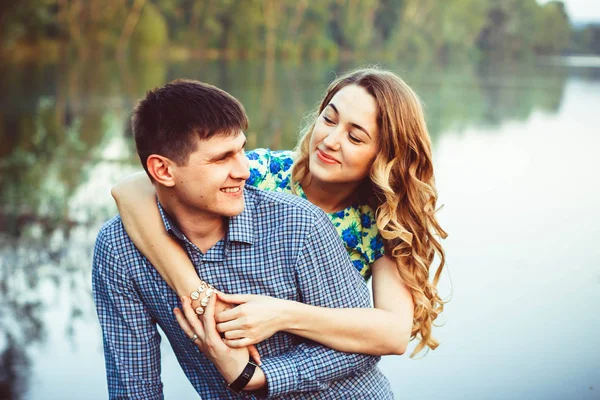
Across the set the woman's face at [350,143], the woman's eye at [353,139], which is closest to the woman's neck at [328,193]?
the woman's face at [350,143]

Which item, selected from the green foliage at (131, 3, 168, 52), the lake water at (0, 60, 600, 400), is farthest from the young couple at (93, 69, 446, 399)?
the green foliage at (131, 3, 168, 52)

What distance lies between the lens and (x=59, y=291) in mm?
6066

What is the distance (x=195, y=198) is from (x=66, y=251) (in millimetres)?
4927

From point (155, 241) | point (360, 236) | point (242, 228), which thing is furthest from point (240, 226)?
point (360, 236)

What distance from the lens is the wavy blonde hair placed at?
287cm

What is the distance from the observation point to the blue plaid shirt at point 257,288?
2350 mm

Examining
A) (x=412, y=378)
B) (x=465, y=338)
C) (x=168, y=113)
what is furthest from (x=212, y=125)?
(x=465, y=338)

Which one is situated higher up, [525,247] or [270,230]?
[270,230]

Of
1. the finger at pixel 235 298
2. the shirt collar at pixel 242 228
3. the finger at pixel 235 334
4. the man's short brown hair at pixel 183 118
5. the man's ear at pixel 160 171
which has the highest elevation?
the man's short brown hair at pixel 183 118

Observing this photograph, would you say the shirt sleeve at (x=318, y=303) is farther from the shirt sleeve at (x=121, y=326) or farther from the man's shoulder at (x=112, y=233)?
the man's shoulder at (x=112, y=233)

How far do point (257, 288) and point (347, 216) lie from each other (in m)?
0.78

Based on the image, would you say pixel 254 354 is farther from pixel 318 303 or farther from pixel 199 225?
pixel 199 225

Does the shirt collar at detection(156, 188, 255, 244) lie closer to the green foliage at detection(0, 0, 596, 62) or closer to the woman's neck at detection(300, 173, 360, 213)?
the woman's neck at detection(300, 173, 360, 213)

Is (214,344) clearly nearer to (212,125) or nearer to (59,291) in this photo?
(212,125)
